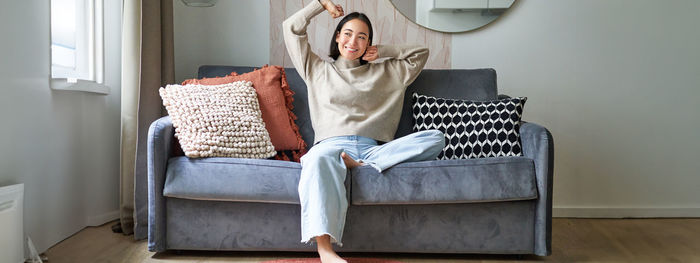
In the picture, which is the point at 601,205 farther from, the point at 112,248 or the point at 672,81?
the point at 112,248

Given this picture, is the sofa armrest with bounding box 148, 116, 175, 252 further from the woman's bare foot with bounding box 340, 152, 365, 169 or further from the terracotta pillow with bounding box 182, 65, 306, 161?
the woman's bare foot with bounding box 340, 152, 365, 169

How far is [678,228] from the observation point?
8.93 ft

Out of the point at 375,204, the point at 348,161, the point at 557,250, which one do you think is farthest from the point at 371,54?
the point at 557,250

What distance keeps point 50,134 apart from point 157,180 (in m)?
0.52

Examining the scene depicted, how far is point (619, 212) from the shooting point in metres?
3.01

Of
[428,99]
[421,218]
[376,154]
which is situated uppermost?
[428,99]

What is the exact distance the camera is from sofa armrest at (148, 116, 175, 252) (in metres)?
1.99

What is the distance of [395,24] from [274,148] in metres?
1.06

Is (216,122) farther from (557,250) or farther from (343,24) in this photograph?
(557,250)

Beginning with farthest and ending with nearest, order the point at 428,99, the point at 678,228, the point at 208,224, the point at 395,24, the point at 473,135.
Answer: the point at 395,24, the point at 678,228, the point at 428,99, the point at 473,135, the point at 208,224

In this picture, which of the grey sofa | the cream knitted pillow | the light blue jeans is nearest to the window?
the cream knitted pillow

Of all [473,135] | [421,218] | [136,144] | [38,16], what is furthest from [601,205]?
[38,16]

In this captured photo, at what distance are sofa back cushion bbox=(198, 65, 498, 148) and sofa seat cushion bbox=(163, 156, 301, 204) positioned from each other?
594mm

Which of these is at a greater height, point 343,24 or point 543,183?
point 343,24
